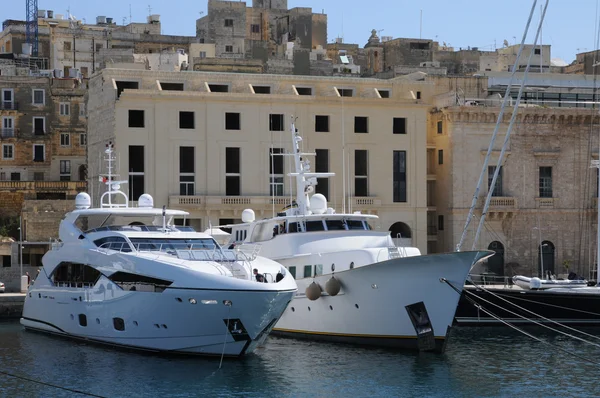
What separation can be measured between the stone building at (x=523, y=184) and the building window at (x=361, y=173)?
4554 mm

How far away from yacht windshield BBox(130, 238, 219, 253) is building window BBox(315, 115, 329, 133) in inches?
829

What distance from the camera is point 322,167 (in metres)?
55.9

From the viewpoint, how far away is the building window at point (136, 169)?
52719mm

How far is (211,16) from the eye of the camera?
3095 inches

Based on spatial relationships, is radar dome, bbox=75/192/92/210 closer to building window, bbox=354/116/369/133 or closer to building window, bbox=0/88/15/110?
building window, bbox=354/116/369/133

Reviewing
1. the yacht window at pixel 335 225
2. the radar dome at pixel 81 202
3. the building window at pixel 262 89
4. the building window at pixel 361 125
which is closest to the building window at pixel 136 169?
the building window at pixel 262 89

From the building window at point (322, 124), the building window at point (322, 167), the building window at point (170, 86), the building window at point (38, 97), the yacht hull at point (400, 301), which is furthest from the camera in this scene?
the building window at point (38, 97)

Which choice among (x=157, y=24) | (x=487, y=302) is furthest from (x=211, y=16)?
(x=487, y=302)

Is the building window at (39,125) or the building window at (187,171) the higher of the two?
the building window at (39,125)

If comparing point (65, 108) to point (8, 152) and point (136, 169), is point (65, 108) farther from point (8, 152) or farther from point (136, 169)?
point (136, 169)

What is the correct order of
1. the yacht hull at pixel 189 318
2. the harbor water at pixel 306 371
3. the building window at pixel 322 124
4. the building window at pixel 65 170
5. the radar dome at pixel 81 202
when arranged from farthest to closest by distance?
the building window at pixel 65 170 → the building window at pixel 322 124 → the radar dome at pixel 81 202 → the yacht hull at pixel 189 318 → the harbor water at pixel 306 371

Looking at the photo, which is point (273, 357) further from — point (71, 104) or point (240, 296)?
point (71, 104)

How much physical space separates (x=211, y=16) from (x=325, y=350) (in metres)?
45.7

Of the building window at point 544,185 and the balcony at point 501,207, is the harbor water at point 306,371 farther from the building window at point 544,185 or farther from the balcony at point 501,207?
the building window at point 544,185
